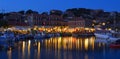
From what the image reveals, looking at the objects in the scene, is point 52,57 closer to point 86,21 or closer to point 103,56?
point 103,56

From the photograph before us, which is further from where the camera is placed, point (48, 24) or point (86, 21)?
point (86, 21)

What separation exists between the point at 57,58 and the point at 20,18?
57.4m

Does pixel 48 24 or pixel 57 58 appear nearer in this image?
pixel 57 58

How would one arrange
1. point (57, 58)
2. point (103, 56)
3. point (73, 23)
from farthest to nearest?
1. point (73, 23)
2. point (103, 56)
3. point (57, 58)

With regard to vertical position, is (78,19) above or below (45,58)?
above

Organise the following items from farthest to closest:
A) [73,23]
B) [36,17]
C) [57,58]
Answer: [73,23] → [36,17] → [57,58]

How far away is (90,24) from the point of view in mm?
92938

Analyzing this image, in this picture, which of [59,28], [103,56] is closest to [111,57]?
[103,56]

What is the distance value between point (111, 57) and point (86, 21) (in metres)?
64.7

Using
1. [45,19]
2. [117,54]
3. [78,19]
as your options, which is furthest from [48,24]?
[117,54]

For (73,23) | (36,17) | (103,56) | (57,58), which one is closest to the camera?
(57,58)

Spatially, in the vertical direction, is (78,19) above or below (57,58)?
above

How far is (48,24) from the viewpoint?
283 feet

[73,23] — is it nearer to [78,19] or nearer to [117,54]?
[78,19]
